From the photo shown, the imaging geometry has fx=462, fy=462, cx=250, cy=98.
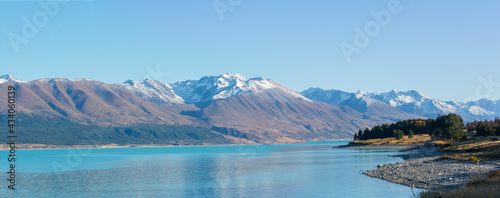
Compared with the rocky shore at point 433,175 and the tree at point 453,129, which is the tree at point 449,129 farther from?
the rocky shore at point 433,175

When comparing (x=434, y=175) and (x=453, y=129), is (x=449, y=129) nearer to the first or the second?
(x=453, y=129)

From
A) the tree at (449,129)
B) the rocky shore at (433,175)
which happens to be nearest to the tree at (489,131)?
the tree at (449,129)

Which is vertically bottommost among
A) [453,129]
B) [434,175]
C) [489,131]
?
[434,175]

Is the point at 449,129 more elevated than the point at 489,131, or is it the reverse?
the point at 449,129

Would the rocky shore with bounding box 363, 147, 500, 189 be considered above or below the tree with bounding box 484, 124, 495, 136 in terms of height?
below

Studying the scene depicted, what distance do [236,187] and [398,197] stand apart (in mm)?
25999

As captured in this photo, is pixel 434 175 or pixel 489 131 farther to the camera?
pixel 489 131

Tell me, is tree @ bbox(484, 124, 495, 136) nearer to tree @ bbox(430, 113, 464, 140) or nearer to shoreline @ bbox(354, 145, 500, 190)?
tree @ bbox(430, 113, 464, 140)

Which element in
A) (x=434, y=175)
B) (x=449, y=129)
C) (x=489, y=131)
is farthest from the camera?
(x=449, y=129)

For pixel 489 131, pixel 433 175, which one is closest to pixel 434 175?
pixel 433 175

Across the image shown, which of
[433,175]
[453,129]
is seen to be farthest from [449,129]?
[433,175]

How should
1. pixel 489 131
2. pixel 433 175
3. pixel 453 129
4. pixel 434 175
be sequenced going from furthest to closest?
pixel 453 129
pixel 489 131
pixel 433 175
pixel 434 175

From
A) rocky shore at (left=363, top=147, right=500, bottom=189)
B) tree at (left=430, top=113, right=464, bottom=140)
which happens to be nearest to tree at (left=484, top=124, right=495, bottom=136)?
tree at (left=430, top=113, right=464, bottom=140)

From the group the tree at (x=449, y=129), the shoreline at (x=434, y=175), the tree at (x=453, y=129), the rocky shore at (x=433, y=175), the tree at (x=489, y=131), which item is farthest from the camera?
the tree at (x=449, y=129)
